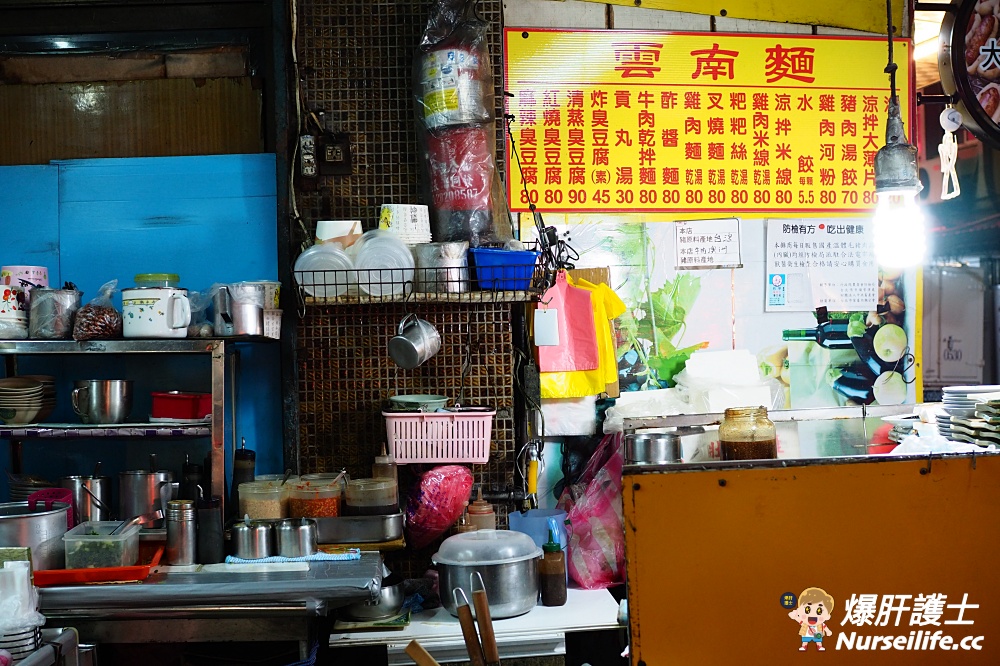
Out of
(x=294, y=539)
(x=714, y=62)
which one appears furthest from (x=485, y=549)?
(x=714, y=62)

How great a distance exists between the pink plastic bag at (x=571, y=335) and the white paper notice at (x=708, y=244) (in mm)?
460

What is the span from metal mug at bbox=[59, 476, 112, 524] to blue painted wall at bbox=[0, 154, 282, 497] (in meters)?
0.35

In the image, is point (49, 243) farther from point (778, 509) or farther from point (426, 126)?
point (778, 509)

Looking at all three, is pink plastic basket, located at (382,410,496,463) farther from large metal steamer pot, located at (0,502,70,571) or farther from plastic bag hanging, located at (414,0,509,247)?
large metal steamer pot, located at (0,502,70,571)

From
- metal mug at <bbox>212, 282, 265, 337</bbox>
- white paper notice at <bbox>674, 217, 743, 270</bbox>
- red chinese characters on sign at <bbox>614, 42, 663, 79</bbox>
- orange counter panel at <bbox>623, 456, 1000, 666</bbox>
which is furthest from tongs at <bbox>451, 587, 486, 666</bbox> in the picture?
red chinese characters on sign at <bbox>614, 42, 663, 79</bbox>

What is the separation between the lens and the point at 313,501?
304 centimetres

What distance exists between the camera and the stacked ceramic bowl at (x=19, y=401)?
305 cm

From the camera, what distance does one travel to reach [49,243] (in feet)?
11.5

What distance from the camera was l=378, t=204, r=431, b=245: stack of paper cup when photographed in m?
3.23

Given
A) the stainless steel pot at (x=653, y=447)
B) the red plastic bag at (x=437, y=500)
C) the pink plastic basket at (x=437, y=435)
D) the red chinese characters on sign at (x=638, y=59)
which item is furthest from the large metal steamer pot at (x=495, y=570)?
the red chinese characters on sign at (x=638, y=59)

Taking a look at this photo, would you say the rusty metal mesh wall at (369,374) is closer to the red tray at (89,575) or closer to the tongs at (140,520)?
the tongs at (140,520)

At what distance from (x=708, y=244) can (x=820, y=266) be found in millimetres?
497

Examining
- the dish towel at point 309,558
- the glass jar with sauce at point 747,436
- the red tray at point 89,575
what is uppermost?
the glass jar with sauce at point 747,436

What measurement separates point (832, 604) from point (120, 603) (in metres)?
1.92
